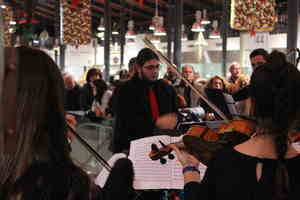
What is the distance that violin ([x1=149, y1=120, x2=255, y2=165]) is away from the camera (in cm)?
212

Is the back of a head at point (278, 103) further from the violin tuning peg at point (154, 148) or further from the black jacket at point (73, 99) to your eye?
the black jacket at point (73, 99)

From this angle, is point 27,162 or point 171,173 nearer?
point 27,162

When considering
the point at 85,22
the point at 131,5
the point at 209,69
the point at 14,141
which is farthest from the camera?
the point at 131,5

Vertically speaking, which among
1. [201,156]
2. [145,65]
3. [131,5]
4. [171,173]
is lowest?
[171,173]

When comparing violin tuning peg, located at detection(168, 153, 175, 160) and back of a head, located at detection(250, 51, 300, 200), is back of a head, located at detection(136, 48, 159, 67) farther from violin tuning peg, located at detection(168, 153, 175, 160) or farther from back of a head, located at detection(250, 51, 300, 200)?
back of a head, located at detection(250, 51, 300, 200)

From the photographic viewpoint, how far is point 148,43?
3.68 m

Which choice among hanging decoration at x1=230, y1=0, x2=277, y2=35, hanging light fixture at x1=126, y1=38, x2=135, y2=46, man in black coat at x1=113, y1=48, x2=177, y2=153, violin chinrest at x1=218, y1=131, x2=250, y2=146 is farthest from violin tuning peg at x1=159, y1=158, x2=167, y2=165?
hanging light fixture at x1=126, y1=38, x2=135, y2=46

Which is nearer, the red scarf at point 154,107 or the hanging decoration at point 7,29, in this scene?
the hanging decoration at point 7,29

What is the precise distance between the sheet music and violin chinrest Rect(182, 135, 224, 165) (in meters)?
0.20

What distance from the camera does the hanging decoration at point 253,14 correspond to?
20.9 feet

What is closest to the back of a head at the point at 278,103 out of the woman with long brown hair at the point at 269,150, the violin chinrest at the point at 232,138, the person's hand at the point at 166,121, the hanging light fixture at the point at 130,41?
the woman with long brown hair at the point at 269,150

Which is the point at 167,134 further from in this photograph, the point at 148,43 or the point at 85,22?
the point at 85,22

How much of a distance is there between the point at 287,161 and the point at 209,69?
1696 centimetres

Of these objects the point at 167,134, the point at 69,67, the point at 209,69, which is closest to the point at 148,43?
the point at 167,134
